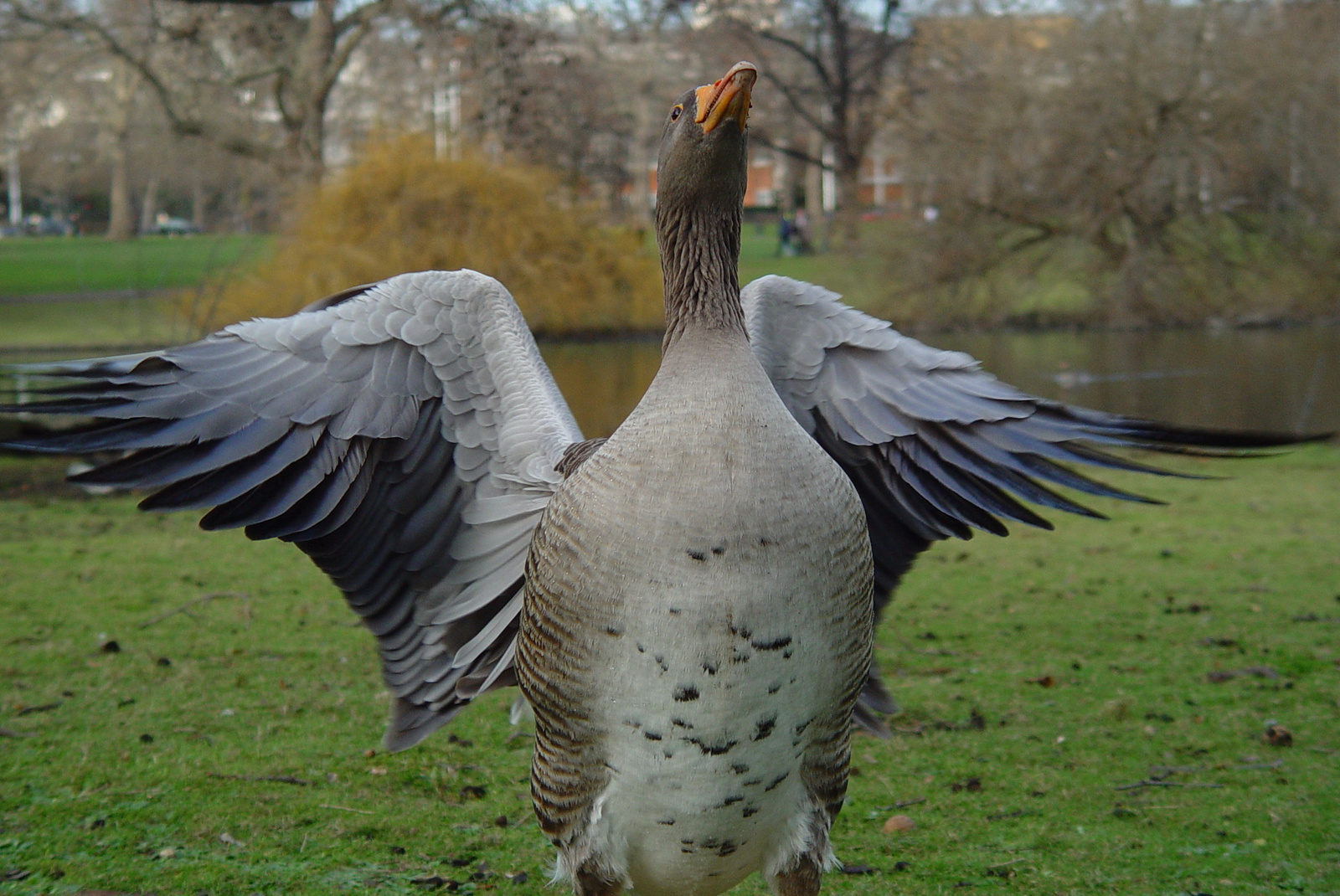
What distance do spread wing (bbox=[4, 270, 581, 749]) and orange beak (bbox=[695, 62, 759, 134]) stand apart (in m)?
1.12

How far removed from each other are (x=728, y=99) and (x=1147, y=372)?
1642 cm

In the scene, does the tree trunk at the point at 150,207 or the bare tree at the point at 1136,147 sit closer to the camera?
the bare tree at the point at 1136,147

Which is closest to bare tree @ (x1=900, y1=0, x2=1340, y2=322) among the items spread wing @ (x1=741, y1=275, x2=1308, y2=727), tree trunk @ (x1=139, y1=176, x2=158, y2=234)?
spread wing @ (x1=741, y1=275, x2=1308, y2=727)

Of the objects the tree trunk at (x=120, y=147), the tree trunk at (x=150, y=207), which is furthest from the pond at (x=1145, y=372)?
the tree trunk at (x=150, y=207)

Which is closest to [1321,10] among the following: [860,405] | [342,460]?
[860,405]

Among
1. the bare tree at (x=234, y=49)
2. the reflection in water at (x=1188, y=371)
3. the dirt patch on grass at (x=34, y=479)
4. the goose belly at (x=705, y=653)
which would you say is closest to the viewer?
the goose belly at (x=705, y=653)

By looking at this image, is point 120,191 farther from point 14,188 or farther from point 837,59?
point 837,59

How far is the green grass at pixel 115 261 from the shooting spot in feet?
58.5

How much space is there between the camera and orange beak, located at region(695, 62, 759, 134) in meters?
3.08

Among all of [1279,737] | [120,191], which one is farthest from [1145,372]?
[120,191]

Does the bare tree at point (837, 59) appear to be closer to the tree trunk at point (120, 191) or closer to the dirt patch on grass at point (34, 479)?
the tree trunk at point (120, 191)

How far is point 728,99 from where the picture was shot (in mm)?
3098

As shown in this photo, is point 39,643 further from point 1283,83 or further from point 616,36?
point 1283,83

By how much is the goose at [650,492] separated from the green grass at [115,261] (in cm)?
1280
